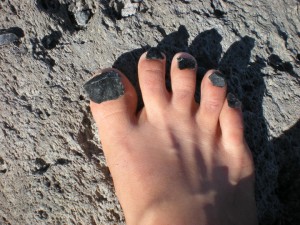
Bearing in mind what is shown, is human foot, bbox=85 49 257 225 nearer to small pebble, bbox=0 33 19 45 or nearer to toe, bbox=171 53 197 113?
toe, bbox=171 53 197 113

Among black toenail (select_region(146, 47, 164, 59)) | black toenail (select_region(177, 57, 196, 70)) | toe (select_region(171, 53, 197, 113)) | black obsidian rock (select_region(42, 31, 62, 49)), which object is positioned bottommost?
toe (select_region(171, 53, 197, 113))

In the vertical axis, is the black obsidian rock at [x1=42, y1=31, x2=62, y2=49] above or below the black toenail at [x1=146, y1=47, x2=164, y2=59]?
above

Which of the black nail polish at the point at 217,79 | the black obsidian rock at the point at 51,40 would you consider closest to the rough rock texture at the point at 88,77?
the black obsidian rock at the point at 51,40

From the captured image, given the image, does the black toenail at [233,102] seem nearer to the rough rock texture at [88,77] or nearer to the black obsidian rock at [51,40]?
the rough rock texture at [88,77]

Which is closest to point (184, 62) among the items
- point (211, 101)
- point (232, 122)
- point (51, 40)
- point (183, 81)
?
point (183, 81)

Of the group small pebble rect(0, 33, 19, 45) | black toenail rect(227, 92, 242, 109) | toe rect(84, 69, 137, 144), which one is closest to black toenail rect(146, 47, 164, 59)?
toe rect(84, 69, 137, 144)

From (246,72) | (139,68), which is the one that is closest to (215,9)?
(246,72)

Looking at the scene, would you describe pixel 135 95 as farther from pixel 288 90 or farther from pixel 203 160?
pixel 288 90
